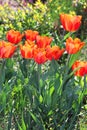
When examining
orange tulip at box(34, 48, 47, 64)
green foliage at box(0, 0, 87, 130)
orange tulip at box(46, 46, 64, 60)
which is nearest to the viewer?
orange tulip at box(34, 48, 47, 64)

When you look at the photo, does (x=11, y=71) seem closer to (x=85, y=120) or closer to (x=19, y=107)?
(x=19, y=107)

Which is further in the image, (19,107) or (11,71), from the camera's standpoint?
(11,71)

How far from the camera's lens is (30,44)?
3029 millimetres

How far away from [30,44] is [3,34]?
231cm

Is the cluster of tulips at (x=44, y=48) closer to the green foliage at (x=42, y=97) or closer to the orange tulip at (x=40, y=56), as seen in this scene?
the orange tulip at (x=40, y=56)

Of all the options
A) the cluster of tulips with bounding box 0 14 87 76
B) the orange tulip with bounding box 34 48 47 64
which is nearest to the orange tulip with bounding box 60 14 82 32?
the cluster of tulips with bounding box 0 14 87 76

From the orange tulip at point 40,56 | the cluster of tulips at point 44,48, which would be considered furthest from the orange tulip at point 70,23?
the orange tulip at point 40,56

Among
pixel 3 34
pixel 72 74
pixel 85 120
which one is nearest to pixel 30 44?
pixel 72 74

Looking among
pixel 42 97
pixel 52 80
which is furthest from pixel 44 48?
pixel 42 97

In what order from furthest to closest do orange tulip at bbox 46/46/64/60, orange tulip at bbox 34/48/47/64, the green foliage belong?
the green foliage < orange tulip at bbox 46/46/64/60 < orange tulip at bbox 34/48/47/64

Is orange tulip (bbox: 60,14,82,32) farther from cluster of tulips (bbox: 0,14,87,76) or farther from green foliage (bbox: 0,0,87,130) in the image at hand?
green foliage (bbox: 0,0,87,130)

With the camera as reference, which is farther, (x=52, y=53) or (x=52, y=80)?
(x=52, y=80)

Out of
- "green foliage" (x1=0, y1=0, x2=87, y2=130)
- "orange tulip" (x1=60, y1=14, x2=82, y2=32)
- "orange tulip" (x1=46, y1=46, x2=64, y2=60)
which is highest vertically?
"orange tulip" (x1=60, y1=14, x2=82, y2=32)

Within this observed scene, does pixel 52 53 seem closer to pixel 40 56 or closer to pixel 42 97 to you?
pixel 40 56
